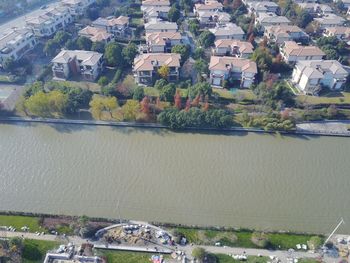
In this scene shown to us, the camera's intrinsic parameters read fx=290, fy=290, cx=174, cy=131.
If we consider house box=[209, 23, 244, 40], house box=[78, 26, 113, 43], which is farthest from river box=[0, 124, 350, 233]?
house box=[209, 23, 244, 40]

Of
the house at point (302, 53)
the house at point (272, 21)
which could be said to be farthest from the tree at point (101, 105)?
the house at point (272, 21)

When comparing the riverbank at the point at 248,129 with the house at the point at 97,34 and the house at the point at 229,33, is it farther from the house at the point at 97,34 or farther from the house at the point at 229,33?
the house at the point at 229,33

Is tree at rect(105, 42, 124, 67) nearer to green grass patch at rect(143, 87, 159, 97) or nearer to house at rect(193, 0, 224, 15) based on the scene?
green grass patch at rect(143, 87, 159, 97)

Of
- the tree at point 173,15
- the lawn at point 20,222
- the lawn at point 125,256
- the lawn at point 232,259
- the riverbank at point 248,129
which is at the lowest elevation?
the lawn at point 125,256

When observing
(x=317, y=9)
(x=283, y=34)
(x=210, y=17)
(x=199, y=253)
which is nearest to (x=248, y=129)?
(x=199, y=253)

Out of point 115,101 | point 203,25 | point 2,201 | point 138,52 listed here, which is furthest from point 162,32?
point 2,201

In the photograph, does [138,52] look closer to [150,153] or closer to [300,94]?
[150,153]

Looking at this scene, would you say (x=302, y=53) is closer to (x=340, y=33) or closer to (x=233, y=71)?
(x=233, y=71)
